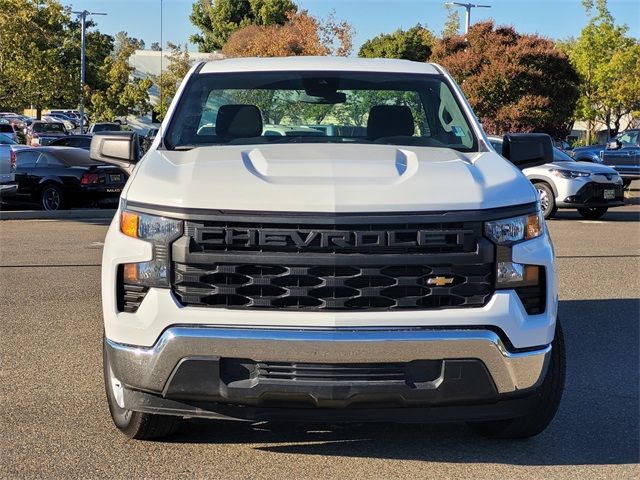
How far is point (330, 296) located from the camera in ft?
14.3

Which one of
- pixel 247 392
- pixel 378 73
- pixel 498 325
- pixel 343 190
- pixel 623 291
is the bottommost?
pixel 623 291

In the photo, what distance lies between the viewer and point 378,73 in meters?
6.46

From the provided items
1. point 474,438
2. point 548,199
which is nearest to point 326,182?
point 474,438

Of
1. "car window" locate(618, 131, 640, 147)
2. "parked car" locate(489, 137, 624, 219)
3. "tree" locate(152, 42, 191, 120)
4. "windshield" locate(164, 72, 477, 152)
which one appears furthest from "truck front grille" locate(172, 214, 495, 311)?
"tree" locate(152, 42, 191, 120)

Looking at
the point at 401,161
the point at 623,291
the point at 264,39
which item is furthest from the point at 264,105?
the point at 264,39

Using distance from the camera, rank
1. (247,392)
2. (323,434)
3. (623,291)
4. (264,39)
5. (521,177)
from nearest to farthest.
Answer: (247,392) < (521,177) < (323,434) < (623,291) < (264,39)

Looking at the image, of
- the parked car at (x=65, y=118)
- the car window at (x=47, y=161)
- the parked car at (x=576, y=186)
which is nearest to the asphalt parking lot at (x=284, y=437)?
the parked car at (x=576, y=186)

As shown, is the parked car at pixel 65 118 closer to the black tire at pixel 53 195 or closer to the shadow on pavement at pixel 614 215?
the black tire at pixel 53 195

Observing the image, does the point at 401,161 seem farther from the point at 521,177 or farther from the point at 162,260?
the point at 162,260

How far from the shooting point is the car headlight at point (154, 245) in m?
4.43

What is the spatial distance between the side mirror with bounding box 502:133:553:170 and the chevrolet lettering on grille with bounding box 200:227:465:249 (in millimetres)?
1793

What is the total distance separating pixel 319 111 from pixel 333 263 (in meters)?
2.31

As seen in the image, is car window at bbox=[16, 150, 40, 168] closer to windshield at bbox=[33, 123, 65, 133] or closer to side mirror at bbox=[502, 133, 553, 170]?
side mirror at bbox=[502, 133, 553, 170]

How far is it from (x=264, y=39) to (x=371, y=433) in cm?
4691
